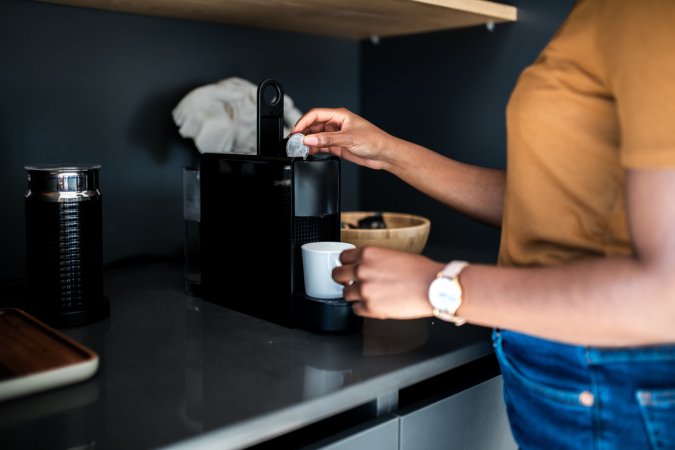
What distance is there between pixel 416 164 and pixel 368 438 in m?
0.47

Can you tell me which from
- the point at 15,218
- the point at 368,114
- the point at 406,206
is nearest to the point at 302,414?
the point at 15,218

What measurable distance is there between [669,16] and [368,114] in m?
1.26

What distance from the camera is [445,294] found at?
0.71m

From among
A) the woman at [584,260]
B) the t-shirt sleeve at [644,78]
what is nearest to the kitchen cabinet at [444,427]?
the woman at [584,260]

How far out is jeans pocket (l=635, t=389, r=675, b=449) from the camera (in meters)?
0.69

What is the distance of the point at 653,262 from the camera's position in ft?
1.95

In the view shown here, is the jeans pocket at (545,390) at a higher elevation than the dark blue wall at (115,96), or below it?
below

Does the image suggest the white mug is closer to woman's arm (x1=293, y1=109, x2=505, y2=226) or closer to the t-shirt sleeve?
woman's arm (x1=293, y1=109, x2=505, y2=226)

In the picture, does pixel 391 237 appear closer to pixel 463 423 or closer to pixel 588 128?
pixel 463 423

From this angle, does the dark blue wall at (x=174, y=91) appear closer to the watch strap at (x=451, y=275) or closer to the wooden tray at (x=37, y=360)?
the wooden tray at (x=37, y=360)

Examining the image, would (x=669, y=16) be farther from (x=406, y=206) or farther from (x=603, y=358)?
(x=406, y=206)

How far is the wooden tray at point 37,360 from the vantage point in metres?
0.75

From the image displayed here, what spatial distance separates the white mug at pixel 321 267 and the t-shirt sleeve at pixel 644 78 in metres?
0.44

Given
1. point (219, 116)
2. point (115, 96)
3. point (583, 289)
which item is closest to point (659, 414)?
point (583, 289)
